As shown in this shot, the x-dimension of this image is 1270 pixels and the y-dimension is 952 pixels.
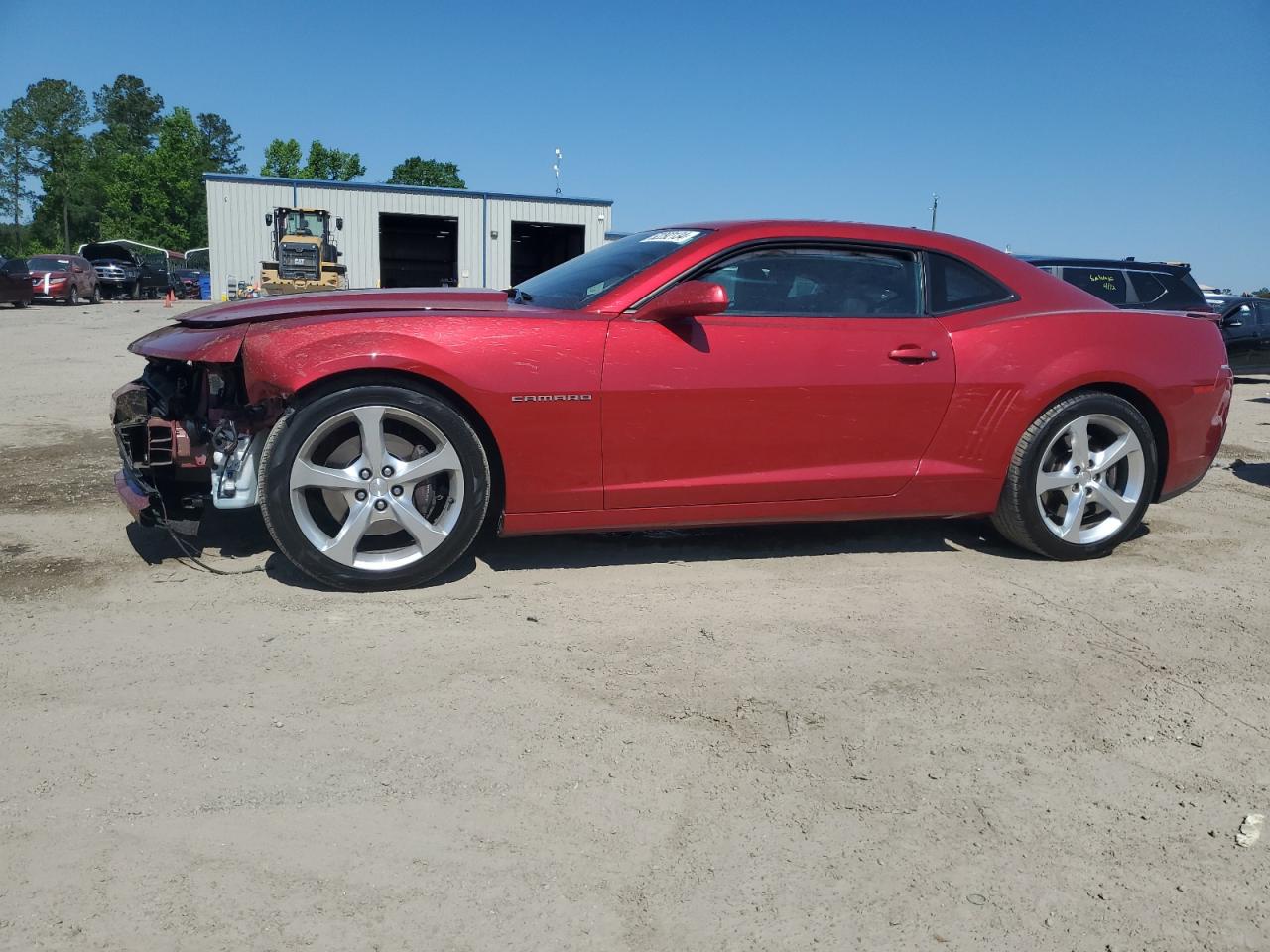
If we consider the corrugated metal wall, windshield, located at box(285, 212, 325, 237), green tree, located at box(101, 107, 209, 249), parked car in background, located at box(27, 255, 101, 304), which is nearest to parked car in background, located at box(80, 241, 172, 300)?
parked car in background, located at box(27, 255, 101, 304)

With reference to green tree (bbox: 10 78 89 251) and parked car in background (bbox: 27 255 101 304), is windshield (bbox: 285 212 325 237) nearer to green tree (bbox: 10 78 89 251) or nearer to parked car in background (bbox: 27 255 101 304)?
parked car in background (bbox: 27 255 101 304)

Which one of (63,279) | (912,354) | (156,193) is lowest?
(912,354)

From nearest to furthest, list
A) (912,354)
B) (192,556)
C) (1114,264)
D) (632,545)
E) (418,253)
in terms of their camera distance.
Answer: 1. (192,556)
2. (912,354)
3. (632,545)
4. (1114,264)
5. (418,253)

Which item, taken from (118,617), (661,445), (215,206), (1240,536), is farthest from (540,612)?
(215,206)

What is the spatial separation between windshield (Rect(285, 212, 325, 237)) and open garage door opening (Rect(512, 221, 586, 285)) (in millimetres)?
7208

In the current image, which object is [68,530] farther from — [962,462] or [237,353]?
[962,462]

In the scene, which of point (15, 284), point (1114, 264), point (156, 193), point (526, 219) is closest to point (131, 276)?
point (15, 284)

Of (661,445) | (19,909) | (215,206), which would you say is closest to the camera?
(19,909)

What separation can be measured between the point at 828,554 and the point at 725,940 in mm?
2698

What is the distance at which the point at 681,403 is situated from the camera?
369 cm

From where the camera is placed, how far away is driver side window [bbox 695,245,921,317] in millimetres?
3941

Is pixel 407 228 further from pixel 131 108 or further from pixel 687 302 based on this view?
pixel 131 108

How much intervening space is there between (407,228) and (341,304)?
31.9 meters

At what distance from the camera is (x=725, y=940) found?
182cm
